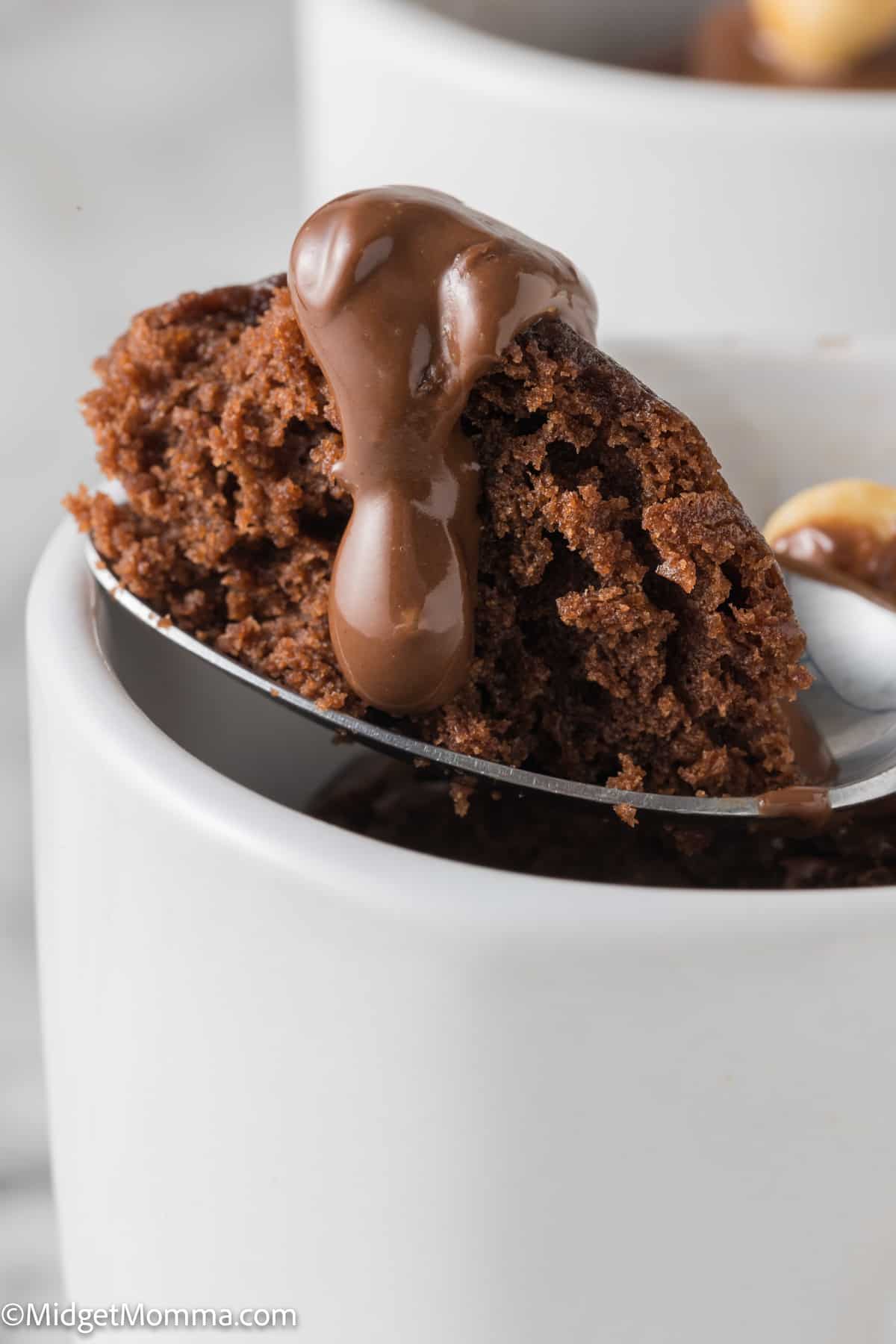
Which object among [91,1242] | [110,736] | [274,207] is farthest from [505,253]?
[274,207]

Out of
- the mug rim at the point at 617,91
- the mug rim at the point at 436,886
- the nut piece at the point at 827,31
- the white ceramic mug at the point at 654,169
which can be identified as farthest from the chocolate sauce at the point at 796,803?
the nut piece at the point at 827,31

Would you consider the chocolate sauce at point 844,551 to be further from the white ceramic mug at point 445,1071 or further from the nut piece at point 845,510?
the white ceramic mug at point 445,1071

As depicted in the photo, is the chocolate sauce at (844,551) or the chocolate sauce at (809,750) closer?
the chocolate sauce at (809,750)

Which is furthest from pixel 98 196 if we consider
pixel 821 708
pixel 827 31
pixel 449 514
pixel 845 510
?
pixel 449 514

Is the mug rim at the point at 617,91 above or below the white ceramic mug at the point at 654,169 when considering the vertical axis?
above

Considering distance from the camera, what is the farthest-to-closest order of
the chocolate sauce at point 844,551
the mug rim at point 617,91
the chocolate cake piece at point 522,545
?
1. the mug rim at point 617,91
2. the chocolate sauce at point 844,551
3. the chocolate cake piece at point 522,545

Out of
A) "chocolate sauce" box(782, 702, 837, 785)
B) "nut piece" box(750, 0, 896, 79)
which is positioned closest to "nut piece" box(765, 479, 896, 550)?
"chocolate sauce" box(782, 702, 837, 785)

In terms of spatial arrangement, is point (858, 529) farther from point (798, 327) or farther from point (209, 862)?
point (209, 862)
